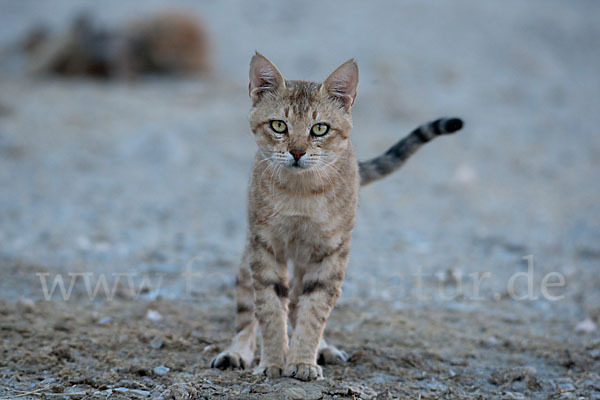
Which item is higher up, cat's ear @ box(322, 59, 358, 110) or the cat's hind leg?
cat's ear @ box(322, 59, 358, 110)

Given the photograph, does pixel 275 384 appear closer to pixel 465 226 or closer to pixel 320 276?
pixel 320 276

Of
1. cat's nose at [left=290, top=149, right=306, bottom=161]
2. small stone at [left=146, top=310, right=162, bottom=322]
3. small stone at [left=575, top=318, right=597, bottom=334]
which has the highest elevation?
cat's nose at [left=290, top=149, right=306, bottom=161]

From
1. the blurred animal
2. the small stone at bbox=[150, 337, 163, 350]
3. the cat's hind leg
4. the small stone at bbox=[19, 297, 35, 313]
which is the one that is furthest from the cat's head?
the blurred animal

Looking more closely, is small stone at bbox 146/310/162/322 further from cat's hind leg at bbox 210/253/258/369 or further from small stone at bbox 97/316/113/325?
cat's hind leg at bbox 210/253/258/369

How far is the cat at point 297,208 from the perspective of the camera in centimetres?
352

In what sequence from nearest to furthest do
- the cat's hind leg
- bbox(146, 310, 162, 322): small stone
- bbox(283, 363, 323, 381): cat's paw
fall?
bbox(283, 363, 323, 381): cat's paw < the cat's hind leg < bbox(146, 310, 162, 322): small stone

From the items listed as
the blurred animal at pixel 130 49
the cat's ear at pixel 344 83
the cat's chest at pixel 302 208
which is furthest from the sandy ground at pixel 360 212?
the cat's ear at pixel 344 83

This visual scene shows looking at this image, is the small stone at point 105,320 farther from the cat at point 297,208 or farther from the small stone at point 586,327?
the small stone at point 586,327

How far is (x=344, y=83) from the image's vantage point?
12.2 feet

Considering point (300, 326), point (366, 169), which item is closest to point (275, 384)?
point (300, 326)

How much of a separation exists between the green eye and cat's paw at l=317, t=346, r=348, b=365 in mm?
1245

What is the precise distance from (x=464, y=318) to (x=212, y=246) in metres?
2.43

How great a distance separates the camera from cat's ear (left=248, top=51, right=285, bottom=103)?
3666 millimetres

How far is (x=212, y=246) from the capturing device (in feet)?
20.7
